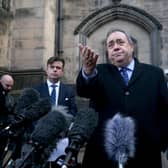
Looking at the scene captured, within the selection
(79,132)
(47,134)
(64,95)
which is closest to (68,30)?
(64,95)

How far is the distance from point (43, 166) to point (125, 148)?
577 millimetres

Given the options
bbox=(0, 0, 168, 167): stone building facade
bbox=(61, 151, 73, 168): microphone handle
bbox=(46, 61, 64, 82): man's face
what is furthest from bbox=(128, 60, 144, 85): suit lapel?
bbox=(0, 0, 168, 167): stone building facade

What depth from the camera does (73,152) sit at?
1.96 metres

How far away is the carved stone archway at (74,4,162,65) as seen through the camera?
34.4 ft

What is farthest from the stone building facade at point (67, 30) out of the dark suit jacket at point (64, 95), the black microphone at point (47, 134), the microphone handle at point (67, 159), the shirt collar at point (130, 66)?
the microphone handle at point (67, 159)

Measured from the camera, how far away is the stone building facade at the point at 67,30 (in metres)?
9.73

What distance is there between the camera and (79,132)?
6.70ft

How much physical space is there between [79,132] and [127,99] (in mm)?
522

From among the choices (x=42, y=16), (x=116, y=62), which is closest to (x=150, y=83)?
(x=116, y=62)

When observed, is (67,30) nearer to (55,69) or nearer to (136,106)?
(55,69)

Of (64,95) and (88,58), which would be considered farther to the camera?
(64,95)

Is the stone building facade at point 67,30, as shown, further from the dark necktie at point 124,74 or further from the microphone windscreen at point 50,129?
the microphone windscreen at point 50,129

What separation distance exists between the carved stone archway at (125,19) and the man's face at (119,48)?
26.5 feet

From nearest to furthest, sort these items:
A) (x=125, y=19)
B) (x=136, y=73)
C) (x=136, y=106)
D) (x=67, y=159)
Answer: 1. (x=67, y=159)
2. (x=136, y=106)
3. (x=136, y=73)
4. (x=125, y=19)
